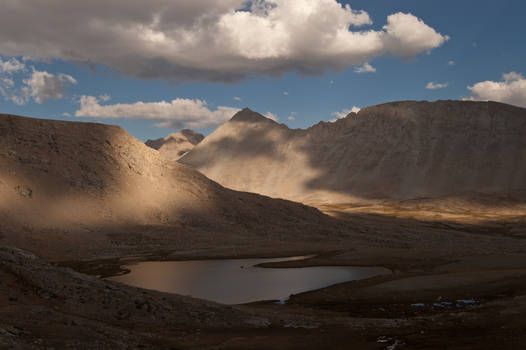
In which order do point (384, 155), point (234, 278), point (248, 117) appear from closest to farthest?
point (234, 278)
point (384, 155)
point (248, 117)

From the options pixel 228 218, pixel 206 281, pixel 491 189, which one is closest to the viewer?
pixel 206 281

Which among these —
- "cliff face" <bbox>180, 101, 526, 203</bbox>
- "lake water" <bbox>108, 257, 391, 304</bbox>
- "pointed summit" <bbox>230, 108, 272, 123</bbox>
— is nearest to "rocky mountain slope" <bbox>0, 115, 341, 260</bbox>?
"lake water" <bbox>108, 257, 391, 304</bbox>

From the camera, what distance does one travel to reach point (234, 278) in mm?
29156

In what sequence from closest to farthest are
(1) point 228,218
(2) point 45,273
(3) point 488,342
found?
(3) point 488,342 < (2) point 45,273 < (1) point 228,218

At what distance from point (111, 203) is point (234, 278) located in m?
28.3

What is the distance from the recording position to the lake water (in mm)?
24594

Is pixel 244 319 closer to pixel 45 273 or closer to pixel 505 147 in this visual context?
pixel 45 273

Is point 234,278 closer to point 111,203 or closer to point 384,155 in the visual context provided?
point 111,203

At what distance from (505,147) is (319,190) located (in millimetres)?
50889

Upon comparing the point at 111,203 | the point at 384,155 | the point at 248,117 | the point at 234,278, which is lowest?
the point at 234,278

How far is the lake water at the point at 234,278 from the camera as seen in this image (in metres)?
24.6

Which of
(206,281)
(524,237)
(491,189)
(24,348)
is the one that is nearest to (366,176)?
(491,189)

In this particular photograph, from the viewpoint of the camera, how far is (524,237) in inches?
2338

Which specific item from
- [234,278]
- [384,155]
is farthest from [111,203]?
[384,155]
